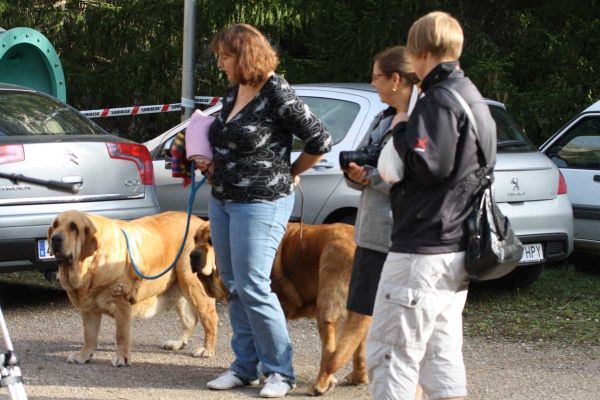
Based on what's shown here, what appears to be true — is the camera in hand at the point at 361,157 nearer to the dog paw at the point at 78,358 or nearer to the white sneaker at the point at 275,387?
the white sneaker at the point at 275,387

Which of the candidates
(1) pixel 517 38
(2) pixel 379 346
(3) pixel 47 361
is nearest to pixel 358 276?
(2) pixel 379 346

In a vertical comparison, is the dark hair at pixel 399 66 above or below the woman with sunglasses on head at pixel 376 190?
above

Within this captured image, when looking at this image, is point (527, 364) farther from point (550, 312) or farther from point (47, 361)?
point (47, 361)

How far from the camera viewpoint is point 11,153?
6242 millimetres

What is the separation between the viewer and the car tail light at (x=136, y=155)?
22.4ft

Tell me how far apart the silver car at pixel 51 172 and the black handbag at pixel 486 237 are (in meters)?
3.42

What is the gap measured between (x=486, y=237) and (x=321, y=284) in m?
1.60

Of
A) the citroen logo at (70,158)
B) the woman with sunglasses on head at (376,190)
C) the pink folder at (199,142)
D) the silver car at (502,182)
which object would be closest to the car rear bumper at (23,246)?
the citroen logo at (70,158)

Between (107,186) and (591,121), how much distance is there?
4732 millimetres

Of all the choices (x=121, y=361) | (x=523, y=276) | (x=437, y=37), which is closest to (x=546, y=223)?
(x=523, y=276)

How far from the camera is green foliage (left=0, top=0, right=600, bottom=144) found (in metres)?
9.99

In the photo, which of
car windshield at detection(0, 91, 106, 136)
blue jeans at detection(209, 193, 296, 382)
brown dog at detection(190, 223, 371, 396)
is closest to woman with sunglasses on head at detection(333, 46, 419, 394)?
brown dog at detection(190, 223, 371, 396)

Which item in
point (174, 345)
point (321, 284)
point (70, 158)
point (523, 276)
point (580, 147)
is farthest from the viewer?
point (580, 147)

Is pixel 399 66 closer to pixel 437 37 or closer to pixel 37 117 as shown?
pixel 437 37
